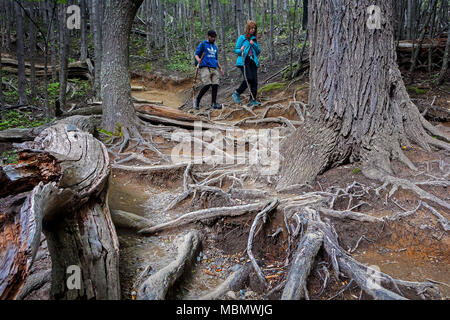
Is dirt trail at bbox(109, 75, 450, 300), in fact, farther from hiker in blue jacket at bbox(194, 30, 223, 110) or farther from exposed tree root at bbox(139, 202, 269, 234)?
hiker in blue jacket at bbox(194, 30, 223, 110)

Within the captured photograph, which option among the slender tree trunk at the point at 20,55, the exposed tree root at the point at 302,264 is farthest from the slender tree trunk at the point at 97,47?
the exposed tree root at the point at 302,264

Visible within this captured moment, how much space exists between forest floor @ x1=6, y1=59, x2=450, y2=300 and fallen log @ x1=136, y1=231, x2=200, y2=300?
4.2 inches

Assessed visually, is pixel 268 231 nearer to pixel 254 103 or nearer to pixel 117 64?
pixel 117 64

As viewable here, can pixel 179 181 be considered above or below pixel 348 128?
below

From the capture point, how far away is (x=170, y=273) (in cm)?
279

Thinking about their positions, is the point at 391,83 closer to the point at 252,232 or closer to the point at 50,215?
the point at 252,232

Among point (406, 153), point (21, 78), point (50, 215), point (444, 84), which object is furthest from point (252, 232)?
point (21, 78)

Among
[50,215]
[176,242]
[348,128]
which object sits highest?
[348,128]

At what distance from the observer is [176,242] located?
353 cm

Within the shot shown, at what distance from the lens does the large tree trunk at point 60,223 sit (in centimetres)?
189

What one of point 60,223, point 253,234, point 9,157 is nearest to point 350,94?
point 253,234

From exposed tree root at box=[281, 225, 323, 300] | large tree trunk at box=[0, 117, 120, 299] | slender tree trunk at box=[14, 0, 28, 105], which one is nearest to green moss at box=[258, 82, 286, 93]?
exposed tree root at box=[281, 225, 323, 300]

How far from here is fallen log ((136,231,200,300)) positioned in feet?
8.20

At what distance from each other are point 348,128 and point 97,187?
2.97 metres
